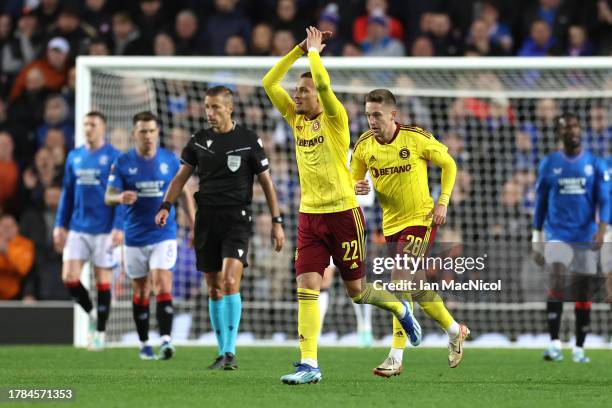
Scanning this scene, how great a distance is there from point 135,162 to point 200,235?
1.80 m

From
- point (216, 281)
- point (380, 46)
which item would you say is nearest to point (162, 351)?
point (216, 281)

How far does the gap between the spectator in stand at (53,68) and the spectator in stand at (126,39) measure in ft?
2.36

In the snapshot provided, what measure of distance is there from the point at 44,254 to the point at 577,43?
7.44 meters

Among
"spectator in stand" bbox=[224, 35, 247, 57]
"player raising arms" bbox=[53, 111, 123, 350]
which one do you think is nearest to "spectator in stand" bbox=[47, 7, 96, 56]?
"spectator in stand" bbox=[224, 35, 247, 57]

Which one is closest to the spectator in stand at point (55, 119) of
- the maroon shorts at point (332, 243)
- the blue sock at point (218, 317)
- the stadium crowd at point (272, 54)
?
the stadium crowd at point (272, 54)

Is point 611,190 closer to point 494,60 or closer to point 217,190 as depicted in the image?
point 494,60

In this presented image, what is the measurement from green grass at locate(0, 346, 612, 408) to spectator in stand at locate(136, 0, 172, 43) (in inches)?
258

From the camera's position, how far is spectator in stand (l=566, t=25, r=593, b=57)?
52.9ft

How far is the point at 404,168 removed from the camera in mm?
8914

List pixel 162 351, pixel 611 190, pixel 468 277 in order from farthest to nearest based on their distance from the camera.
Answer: pixel 611 190
pixel 162 351
pixel 468 277

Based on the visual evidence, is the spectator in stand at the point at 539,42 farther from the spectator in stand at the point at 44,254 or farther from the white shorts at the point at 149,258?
the white shorts at the point at 149,258

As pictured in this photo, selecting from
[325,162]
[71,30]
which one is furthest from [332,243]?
[71,30]

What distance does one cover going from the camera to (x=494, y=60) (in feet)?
43.1

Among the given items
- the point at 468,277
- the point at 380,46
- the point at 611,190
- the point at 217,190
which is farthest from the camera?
the point at 380,46
